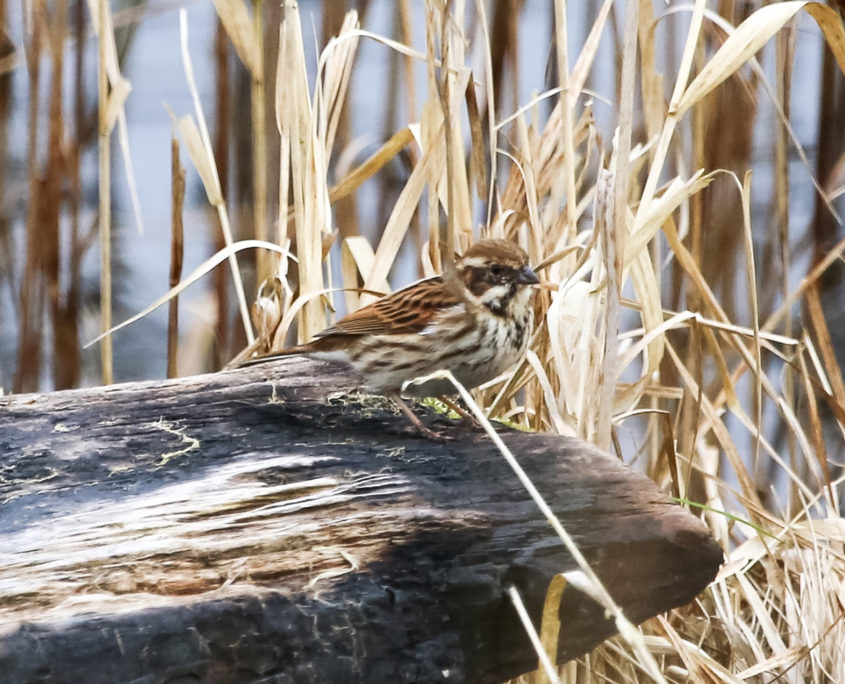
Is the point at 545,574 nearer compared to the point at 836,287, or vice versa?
the point at 545,574

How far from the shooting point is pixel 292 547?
5.94ft

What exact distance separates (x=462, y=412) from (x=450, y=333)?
18 cm

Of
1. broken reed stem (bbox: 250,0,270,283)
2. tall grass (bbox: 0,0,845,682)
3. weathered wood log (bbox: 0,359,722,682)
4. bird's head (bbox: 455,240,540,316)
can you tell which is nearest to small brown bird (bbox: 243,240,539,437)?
bird's head (bbox: 455,240,540,316)

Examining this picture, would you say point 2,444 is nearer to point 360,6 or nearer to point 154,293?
point 360,6

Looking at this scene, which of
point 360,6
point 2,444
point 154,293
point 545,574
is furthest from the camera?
point 154,293

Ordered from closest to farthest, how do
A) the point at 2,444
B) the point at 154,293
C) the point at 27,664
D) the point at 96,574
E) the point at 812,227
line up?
the point at 27,664, the point at 96,574, the point at 2,444, the point at 812,227, the point at 154,293

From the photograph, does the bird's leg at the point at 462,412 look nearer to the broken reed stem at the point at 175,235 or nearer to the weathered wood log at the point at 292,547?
the weathered wood log at the point at 292,547

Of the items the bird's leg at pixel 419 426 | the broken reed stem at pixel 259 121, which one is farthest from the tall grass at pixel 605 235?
the bird's leg at pixel 419 426

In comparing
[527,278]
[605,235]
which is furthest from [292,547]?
[527,278]

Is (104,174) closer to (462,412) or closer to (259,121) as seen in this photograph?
(259,121)

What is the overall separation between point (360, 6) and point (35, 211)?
1149 millimetres

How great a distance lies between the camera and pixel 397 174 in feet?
14.5

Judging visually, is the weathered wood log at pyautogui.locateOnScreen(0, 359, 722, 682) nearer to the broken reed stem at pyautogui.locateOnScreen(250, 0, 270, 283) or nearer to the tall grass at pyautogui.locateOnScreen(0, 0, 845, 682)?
the tall grass at pyautogui.locateOnScreen(0, 0, 845, 682)

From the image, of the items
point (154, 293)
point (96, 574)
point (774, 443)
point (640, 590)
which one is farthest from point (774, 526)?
point (154, 293)
